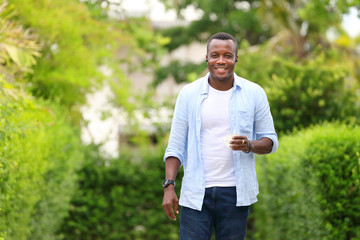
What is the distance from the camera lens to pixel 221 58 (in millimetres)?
4137

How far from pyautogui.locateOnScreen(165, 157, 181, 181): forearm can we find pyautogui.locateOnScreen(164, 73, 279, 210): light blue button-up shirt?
34 millimetres

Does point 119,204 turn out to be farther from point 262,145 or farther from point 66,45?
point 262,145

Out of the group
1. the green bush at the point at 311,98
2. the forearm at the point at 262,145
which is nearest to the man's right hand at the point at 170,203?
the forearm at the point at 262,145

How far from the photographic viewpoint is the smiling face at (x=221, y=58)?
163 inches

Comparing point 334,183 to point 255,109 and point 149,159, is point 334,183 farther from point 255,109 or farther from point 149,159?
point 149,159

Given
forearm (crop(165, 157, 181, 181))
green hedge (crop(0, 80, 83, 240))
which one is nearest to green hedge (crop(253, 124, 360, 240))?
forearm (crop(165, 157, 181, 181))

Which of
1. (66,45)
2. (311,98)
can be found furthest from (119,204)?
(311,98)

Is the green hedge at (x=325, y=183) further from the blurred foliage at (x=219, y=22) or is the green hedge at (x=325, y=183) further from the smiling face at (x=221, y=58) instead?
the blurred foliage at (x=219, y=22)

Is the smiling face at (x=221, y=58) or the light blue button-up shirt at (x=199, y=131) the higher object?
the smiling face at (x=221, y=58)

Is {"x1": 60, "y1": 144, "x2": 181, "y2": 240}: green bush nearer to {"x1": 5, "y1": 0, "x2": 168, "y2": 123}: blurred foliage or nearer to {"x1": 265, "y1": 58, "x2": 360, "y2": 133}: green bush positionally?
{"x1": 5, "y1": 0, "x2": 168, "y2": 123}: blurred foliage

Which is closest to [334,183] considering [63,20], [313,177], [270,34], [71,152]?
[313,177]

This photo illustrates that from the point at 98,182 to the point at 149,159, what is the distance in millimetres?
1095

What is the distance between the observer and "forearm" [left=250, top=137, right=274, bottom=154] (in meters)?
4.07

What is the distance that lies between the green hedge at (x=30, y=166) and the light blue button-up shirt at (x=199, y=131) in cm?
134
